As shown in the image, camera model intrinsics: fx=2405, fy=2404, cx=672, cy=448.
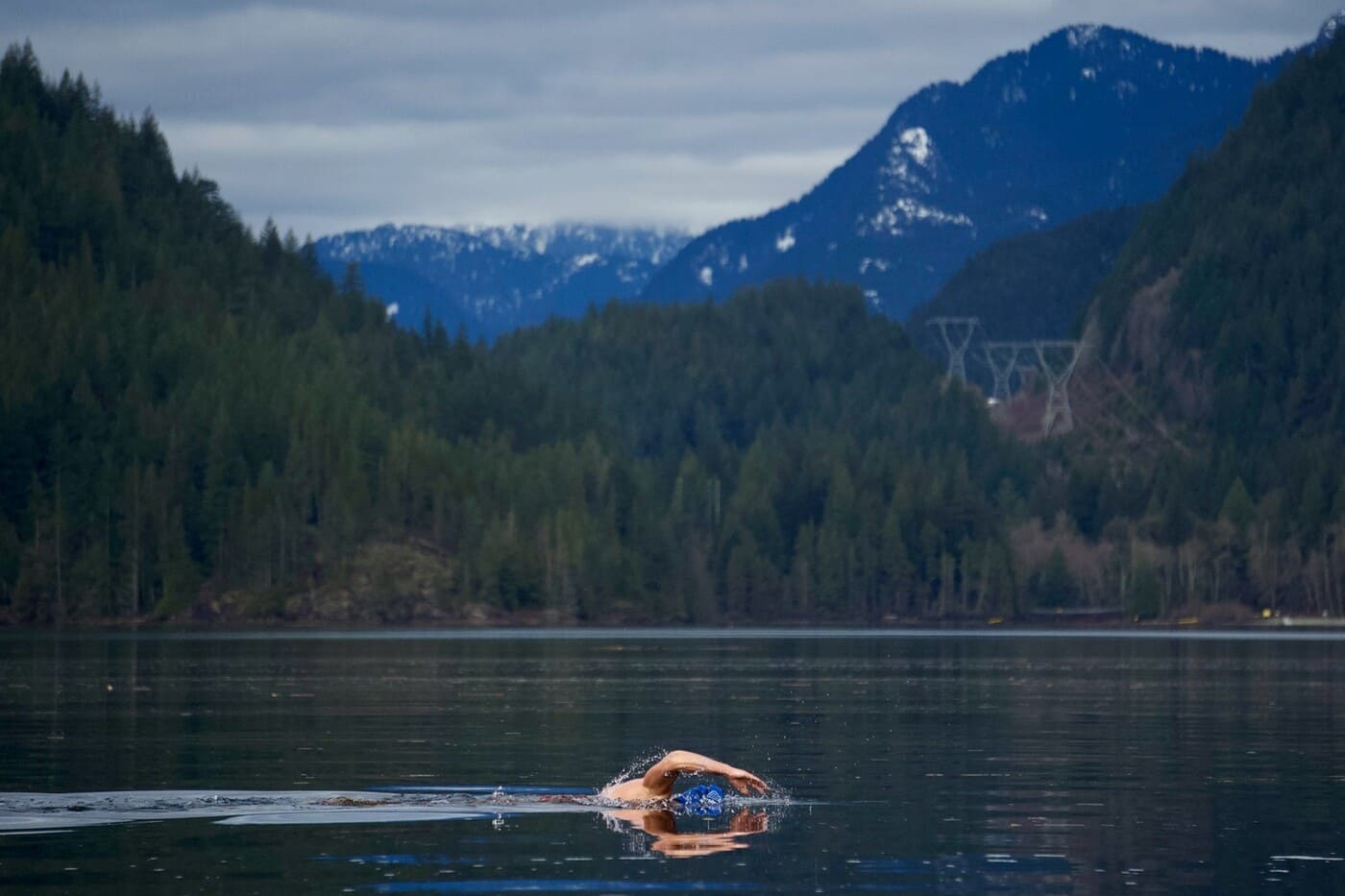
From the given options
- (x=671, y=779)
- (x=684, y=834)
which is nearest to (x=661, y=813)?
(x=671, y=779)

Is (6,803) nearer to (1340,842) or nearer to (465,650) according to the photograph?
(1340,842)

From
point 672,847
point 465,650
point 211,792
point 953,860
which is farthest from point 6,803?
point 465,650

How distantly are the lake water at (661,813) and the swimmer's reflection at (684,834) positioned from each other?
162 mm

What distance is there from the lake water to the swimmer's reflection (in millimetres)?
162

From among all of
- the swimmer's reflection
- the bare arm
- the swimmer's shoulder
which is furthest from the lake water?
the swimmer's shoulder

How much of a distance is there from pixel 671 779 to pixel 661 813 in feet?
3.28

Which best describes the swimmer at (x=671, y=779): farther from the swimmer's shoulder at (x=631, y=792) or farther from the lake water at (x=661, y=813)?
the lake water at (x=661, y=813)

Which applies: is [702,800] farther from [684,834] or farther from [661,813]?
[684,834]

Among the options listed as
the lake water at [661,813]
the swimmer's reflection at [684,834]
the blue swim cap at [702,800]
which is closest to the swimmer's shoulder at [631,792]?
the swimmer's reflection at [684,834]

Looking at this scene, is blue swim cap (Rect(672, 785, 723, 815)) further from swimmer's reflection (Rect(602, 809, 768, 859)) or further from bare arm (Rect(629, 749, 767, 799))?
swimmer's reflection (Rect(602, 809, 768, 859))

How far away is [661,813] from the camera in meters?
58.8

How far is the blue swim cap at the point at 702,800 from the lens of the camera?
5956 centimetres

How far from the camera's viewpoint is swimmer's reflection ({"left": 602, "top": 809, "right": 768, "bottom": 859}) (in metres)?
51.5

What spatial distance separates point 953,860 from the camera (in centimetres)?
4922
